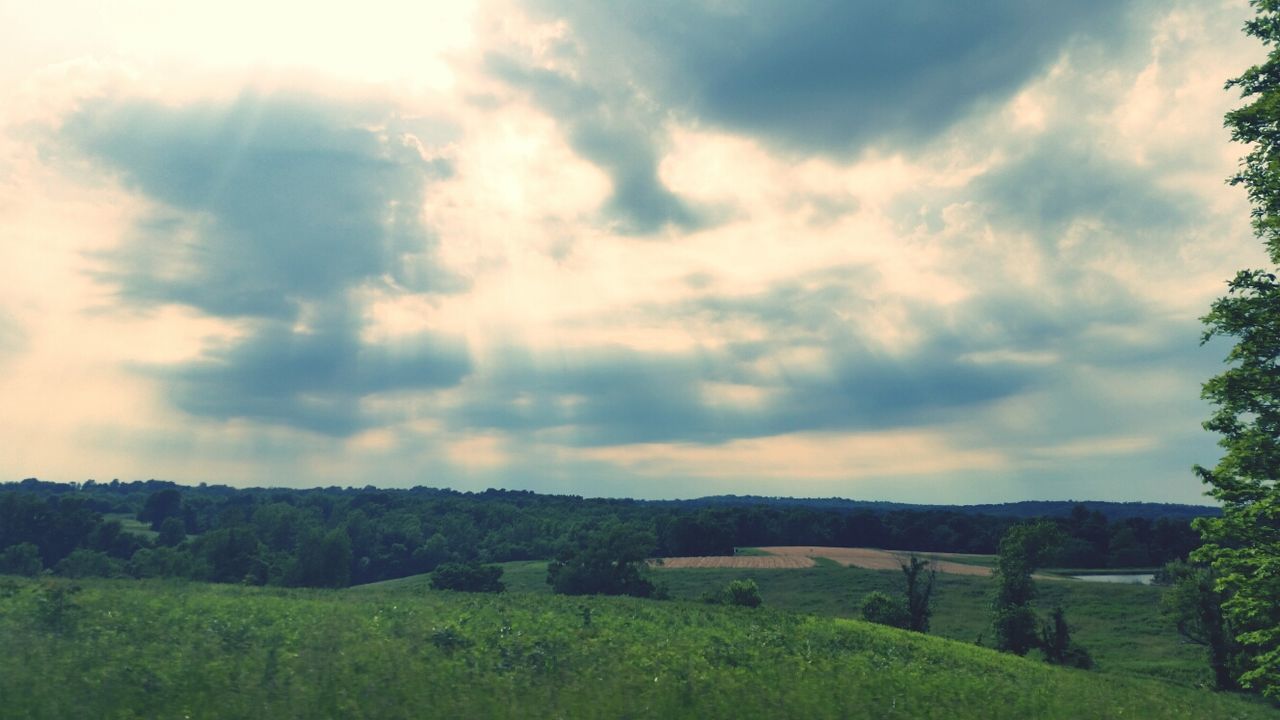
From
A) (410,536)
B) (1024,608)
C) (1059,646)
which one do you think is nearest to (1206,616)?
(1059,646)

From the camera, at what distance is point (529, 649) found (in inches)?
975

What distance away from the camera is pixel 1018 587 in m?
60.3

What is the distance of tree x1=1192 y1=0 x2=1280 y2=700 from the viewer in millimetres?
22425

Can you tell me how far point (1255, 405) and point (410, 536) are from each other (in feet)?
546

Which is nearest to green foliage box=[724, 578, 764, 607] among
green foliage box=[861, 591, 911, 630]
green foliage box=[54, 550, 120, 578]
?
green foliage box=[861, 591, 911, 630]

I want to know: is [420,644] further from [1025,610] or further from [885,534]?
[885,534]

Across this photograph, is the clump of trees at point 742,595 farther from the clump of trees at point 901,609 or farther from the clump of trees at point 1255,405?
the clump of trees at point 1255,405

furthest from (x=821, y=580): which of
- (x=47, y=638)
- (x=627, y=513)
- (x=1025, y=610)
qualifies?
(x=47, y=638)

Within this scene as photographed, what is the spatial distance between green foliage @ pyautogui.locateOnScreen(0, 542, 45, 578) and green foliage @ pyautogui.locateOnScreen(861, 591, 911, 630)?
445 feet

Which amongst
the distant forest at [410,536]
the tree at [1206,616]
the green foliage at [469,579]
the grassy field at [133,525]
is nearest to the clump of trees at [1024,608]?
the tree at [1206,616]

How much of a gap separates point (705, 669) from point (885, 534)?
16636 cm

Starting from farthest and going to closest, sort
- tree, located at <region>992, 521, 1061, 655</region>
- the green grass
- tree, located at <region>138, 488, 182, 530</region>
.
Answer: tree, located at <region>138, 488, 182, 530</region> < the green grass < tree, located at <region>992, 521, 1061, 655</region>

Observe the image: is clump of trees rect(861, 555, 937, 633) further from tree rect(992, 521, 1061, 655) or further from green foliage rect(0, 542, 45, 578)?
green foliage rect(0, 542, 45, 578)

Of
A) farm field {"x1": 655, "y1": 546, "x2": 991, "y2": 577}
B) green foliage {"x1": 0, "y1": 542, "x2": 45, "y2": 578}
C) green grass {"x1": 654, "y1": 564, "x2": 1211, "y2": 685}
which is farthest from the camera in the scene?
farm field {"x1": 655, "y1": 546, "x2": 991, "y2": 577}
